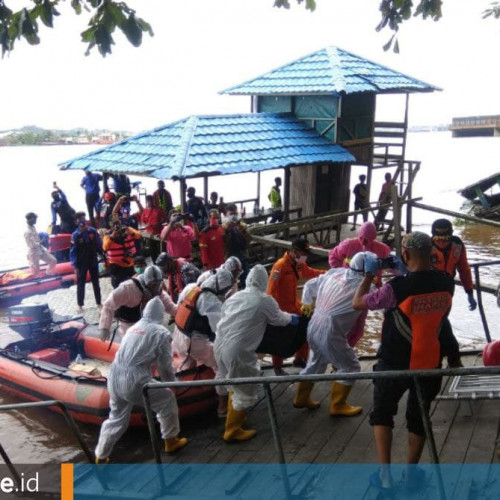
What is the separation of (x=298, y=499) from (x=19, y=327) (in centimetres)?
534

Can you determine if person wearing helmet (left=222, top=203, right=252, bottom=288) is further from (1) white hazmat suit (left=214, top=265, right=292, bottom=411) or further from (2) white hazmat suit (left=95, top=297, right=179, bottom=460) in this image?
(2) white hazmat suit (left=95, top=297, right=179, bottom=460)

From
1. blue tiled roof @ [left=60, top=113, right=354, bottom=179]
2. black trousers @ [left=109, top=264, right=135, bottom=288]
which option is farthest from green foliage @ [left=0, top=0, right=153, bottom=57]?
blue tiled roof @ [left=60, top=113, right=354, bottom=179]

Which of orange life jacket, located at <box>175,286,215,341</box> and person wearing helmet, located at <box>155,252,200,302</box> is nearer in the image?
orange life jacket, located at <box>175,286,215,341</box>

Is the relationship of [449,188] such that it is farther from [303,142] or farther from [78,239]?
[78,239]

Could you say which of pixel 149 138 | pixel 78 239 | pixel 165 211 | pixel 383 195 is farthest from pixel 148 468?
pixel 383 195

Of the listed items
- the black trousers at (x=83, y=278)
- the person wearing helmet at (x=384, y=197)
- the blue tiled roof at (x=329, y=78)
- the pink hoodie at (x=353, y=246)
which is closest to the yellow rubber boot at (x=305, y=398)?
the pink hoodie at (x=353, y=246)

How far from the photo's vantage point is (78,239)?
A: 1026 centimetres

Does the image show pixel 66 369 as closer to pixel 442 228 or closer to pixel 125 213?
pixel 442 228

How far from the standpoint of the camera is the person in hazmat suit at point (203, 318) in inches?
231

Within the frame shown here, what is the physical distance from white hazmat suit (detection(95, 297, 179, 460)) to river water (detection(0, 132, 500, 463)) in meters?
0.52

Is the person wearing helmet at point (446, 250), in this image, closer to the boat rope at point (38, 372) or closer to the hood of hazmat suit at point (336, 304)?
the hood of hazmat suit at point (336, 304)

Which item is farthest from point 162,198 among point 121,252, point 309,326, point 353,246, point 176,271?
point 309,326

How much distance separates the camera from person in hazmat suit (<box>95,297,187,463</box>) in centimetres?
521

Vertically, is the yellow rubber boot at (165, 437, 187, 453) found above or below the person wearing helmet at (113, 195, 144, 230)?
below
